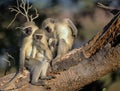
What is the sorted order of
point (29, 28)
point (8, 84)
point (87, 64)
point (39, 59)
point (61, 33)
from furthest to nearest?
point (61, 33), point (29, 28), point (39, 59), point (8, 84), point (87, 64)

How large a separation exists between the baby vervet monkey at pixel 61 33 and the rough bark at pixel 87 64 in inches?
20.1

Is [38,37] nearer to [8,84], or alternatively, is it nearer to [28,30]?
[28,30]

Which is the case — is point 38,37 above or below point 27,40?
above

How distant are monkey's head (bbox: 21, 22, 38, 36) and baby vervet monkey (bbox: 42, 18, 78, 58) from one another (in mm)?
191

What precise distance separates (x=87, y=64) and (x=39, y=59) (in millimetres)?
823

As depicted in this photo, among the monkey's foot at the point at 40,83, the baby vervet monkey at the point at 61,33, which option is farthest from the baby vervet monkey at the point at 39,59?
the baby vervet monkey at the point at 61,33

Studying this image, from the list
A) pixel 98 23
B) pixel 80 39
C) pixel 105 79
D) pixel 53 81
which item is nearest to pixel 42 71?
pixel 53 81

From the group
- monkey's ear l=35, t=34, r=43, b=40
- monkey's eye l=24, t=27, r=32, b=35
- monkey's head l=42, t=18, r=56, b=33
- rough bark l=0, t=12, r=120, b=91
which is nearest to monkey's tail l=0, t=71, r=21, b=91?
rough bark l=0, t=12, r=120, b=91

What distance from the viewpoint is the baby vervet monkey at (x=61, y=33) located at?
23.7ft

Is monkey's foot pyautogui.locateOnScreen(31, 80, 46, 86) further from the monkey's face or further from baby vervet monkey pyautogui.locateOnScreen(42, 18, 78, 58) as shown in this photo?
the monkey's face

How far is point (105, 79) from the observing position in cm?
898

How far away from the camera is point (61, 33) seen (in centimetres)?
738

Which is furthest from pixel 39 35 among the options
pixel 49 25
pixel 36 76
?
pixel 36 76

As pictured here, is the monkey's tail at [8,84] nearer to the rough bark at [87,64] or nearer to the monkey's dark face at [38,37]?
the rough bark at [87,64]
